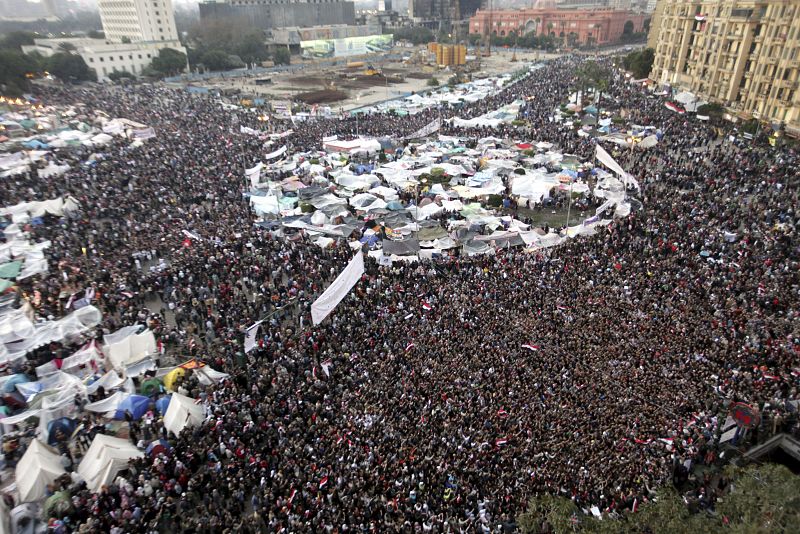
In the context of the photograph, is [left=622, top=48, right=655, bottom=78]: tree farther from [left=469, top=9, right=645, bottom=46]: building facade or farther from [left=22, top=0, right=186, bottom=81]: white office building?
[left=22, top=0, right=186, bottom=81]: white office building

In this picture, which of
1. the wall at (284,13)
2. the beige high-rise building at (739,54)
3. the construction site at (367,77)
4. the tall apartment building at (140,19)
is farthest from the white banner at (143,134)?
the wall at (284,13)

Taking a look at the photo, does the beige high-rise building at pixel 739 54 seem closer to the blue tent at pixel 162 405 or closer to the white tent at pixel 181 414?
the white tent at pixel 181 414

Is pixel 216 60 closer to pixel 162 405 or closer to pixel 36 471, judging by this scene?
pixel 162 405

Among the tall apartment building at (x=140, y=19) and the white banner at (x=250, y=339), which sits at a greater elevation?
the tall apartment building at (x=140, y=19)

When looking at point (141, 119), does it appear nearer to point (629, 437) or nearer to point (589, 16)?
point (629, 437)

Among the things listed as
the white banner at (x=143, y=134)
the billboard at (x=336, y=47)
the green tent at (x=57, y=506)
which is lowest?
the green tent at (x=57, y=506)

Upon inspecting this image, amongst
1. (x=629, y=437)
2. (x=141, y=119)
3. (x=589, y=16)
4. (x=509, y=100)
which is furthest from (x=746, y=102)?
(x=589, y=16)

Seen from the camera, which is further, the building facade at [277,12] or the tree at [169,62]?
the building facade at [277,12]

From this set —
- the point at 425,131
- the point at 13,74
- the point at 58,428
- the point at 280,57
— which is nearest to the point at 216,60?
the point at 280,57

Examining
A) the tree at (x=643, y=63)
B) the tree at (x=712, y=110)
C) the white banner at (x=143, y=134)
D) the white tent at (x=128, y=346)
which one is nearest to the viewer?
the white tent at (x=128, y=346)
